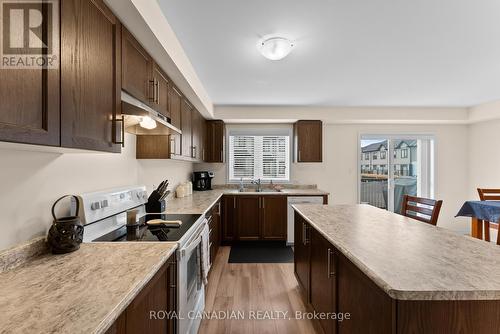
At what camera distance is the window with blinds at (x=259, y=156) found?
4.92 meters

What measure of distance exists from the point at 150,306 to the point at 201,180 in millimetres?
3443

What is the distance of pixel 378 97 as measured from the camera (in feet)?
12.7

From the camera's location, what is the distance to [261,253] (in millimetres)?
3805

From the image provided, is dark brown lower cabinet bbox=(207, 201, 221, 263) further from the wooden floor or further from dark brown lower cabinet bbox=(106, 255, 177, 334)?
dark brown lower cabinet bbox=(106, 255, 177, 334)

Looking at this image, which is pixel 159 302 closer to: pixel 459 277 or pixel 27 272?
pixel 27 272

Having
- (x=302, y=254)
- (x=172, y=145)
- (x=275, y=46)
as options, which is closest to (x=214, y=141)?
(x=172, y=145)

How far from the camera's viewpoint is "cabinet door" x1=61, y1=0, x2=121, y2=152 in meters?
1.01

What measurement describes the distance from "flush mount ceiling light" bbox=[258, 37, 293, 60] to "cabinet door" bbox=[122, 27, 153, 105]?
959 millimetres

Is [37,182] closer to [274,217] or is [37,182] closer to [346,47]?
[346,47]

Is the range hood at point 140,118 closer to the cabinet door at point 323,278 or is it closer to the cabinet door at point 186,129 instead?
the cabinet door at point 186,129

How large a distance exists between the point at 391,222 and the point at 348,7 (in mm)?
1579

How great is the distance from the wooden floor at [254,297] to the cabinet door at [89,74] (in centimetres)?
174

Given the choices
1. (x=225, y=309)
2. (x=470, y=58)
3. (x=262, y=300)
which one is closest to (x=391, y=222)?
(x=262, y=300)

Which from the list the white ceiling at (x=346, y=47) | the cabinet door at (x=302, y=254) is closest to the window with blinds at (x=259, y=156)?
the white ceiling at (x=346, y=47)
